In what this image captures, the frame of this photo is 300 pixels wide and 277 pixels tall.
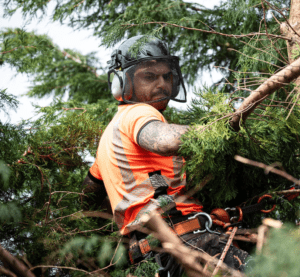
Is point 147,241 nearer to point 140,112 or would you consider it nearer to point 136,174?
point 136,174

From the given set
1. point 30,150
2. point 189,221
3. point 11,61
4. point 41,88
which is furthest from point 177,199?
point 41,88

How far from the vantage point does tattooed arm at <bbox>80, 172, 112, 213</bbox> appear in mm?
Result: 3288

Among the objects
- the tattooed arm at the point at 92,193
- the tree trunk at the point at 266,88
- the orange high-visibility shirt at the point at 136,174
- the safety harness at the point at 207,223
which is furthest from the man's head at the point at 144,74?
the safety harness at the point at 207,223

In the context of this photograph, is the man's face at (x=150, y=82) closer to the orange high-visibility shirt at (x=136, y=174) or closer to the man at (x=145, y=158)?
the man at (x=145, y=158)

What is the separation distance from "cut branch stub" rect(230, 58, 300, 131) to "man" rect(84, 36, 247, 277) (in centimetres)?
42

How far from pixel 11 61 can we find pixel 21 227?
5.55 ft

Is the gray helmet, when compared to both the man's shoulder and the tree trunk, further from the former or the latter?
the tree trunk

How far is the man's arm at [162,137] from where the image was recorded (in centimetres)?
233

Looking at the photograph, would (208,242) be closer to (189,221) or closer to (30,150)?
(189,221)

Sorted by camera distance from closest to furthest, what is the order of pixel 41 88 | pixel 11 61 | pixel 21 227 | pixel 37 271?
pixel 21 227 → pixel 37 271 → pixel 11 61 → pixel 41 88

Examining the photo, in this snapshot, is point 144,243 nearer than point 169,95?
Yes

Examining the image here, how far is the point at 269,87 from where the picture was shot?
76.4 inches

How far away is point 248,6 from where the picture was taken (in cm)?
365

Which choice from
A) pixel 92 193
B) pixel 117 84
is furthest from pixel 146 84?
pixel 92 193
